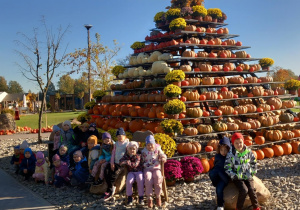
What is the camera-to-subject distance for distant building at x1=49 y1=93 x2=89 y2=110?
167 ft

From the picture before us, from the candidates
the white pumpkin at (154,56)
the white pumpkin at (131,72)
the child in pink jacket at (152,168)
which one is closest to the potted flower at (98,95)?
the white pumpkin at (131,72)

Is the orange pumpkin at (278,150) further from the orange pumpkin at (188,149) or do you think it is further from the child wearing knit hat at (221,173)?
the child wearing knit hat at (221,173)

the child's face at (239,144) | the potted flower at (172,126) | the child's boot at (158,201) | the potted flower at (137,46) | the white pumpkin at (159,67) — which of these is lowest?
the child's boot at (158,201)

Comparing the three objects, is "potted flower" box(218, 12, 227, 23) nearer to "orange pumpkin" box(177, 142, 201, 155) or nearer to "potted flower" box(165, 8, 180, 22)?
"potted flower" box(165, 8, 180, 22)

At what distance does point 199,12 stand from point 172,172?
22.6 feet

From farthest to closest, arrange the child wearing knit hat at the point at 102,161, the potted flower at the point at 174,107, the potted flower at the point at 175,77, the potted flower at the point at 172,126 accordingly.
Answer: the potted flower at the point at 175,77 → the potted flower at the point at 174,107 → the potted flower at the point at 172,126 → the child wearing knit hat at the point at 102,161

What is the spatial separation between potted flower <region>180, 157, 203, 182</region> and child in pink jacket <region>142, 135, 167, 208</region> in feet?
4.62

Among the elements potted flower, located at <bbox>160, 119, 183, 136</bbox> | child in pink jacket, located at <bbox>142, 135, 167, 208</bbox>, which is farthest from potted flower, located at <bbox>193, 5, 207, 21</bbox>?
child in pink jacket, located at <bbox>142, 135, 167, 208</bbox>

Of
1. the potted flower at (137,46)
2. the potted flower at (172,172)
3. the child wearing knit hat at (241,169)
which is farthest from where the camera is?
the potted flower at (137,46)

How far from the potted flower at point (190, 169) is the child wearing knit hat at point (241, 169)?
77.0 inches

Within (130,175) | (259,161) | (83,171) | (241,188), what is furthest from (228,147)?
(259,161)

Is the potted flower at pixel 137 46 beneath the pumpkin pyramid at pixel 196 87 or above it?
above

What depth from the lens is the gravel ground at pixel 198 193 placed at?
18.9 feet

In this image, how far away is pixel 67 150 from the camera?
8.13 metres
